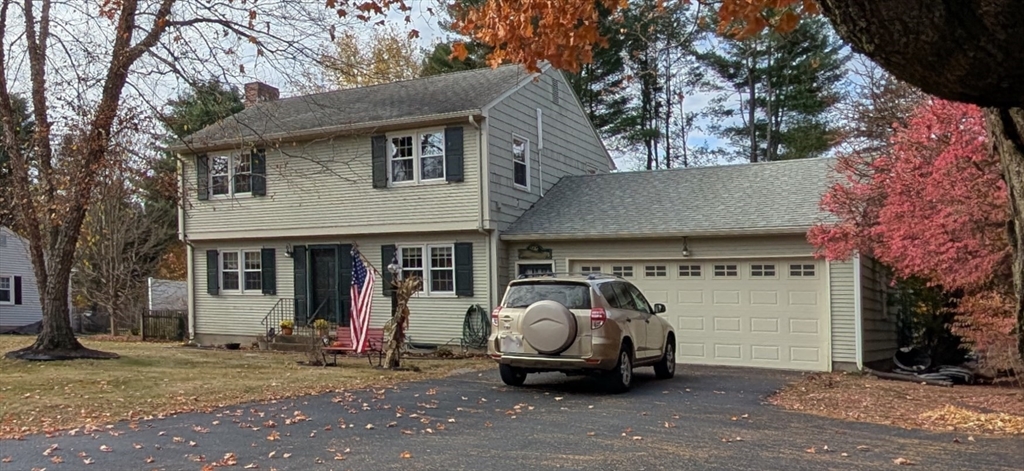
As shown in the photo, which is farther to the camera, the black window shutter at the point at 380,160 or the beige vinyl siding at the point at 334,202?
the black window shutter at the point at 380,160

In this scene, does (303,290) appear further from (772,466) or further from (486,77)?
(772,466)

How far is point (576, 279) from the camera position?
11.2 meters

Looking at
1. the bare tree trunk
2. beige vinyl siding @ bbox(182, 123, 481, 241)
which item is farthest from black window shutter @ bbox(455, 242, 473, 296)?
the bare tree trunk

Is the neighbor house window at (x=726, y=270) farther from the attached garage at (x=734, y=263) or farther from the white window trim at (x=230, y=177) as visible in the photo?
the white window trim at (x=230, y=177)

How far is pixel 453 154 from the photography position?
1762cm

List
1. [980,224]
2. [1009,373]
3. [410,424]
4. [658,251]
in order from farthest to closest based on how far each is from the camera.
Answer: [658,251], [1009,373], [980,224], [410,424]

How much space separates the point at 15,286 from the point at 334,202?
75.0 ft

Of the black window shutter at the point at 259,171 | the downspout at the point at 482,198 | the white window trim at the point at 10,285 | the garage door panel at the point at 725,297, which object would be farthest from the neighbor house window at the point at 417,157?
the white window trim at the point at 10,285

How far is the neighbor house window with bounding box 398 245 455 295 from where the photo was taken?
18.1 m

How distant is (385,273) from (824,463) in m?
13.3

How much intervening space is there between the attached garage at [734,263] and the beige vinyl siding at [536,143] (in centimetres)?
71

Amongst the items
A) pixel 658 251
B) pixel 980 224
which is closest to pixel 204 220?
pixel 658 251

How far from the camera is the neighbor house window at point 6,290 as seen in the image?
33.9 m

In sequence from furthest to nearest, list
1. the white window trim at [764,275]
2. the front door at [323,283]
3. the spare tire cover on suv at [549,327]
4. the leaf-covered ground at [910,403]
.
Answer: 1. the front door at [323,283]
2. the white window trim at [764,275]
3. the spare tire cover on suv at [549,327]
4. the leaf-covered ground at [910,403]
